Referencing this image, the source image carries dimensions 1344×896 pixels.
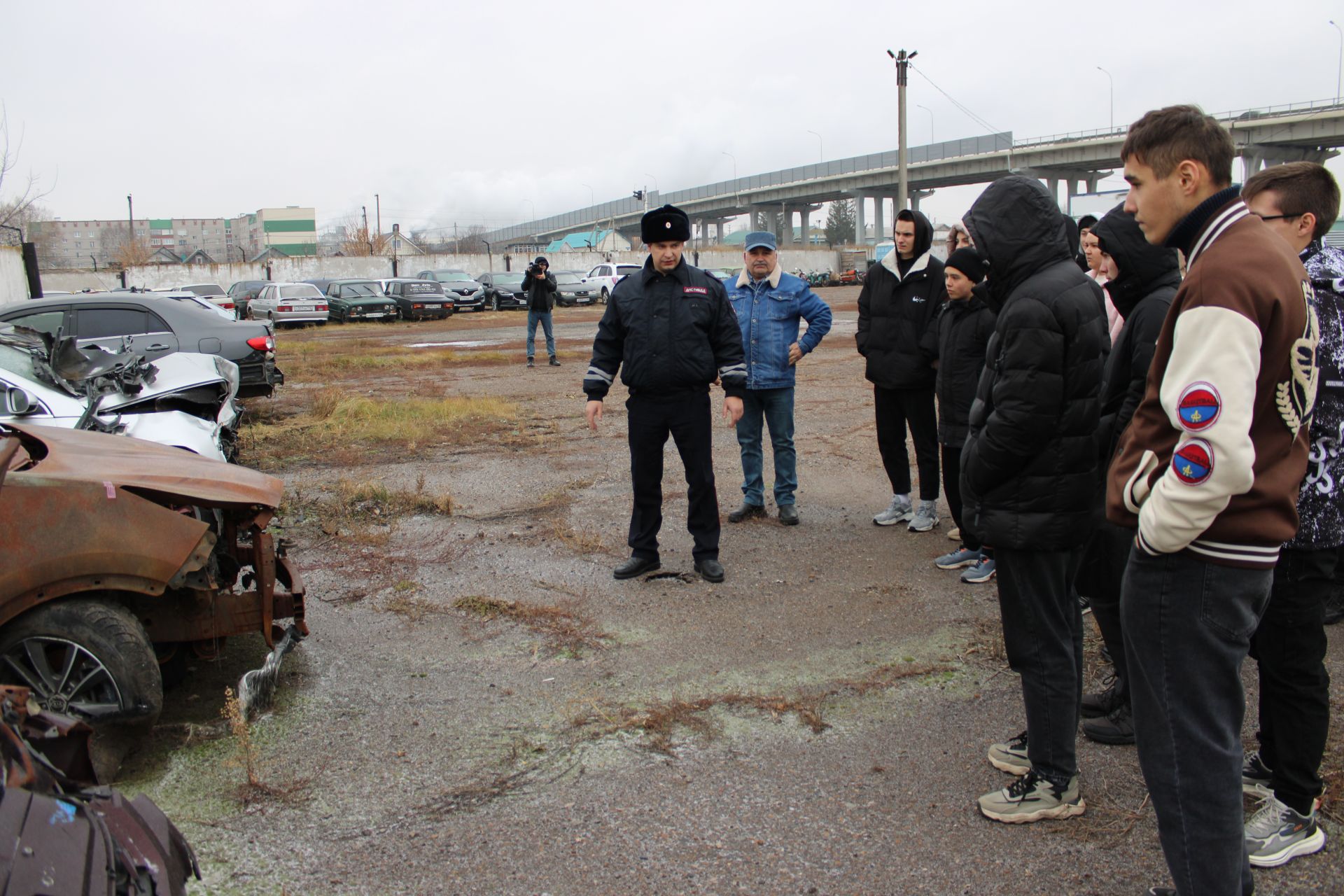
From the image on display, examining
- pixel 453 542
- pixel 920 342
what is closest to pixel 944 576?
pixel 920 342

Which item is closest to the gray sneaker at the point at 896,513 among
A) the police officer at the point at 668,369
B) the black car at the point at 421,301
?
the police officer at the point at 668,369

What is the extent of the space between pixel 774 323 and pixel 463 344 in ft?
57.6

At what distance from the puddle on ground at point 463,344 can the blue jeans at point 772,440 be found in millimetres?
16084

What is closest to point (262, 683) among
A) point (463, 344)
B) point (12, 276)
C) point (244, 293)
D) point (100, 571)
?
point (100, 571)

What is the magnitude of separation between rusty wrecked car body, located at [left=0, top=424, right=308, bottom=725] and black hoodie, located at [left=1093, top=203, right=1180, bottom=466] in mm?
3185

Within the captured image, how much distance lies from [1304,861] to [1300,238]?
2.01 m

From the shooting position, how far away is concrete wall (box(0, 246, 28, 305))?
977 inches

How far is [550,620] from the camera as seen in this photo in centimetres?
489

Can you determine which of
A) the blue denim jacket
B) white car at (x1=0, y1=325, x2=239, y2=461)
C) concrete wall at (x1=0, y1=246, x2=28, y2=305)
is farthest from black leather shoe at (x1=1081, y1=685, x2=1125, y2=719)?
concrete wall at (x1=0, y1=246, x2=28, y2=305)

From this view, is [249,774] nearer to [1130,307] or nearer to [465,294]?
[1130,307]

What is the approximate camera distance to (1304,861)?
9.25ft

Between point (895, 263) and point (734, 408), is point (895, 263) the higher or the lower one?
the higher one

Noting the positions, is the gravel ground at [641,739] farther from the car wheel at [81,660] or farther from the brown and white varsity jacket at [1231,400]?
the brown and white varsity jacket at [1231,400]

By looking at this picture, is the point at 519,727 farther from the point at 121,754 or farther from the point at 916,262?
the point at 916,262
